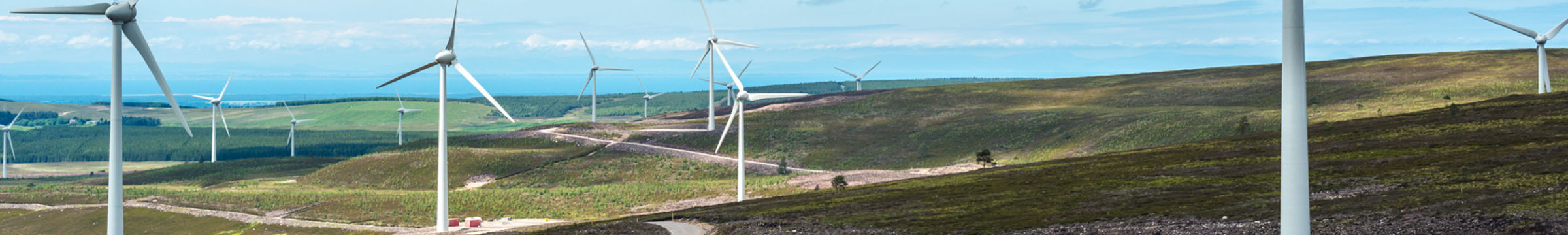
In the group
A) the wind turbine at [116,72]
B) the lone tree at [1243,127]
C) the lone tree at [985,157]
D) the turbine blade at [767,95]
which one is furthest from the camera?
the lone tree at [1243,127]

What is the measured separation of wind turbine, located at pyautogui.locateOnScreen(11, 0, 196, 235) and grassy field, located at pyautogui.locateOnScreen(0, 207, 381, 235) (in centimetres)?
2664

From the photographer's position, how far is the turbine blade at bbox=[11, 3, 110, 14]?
157 feet

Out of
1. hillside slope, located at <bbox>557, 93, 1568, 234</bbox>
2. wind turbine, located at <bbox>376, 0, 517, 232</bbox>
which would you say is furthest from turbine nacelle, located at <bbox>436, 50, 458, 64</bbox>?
hillside slope, located at <bbox>557, 93, 1568, 234</bbox>

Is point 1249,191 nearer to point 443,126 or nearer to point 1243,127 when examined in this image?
point 443,126

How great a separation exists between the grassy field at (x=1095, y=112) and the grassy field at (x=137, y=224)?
67055 mm

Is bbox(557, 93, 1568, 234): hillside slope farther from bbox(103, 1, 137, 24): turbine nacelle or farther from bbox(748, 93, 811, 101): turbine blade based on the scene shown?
bbox(103, 1, 137, 24): turbine nacelle

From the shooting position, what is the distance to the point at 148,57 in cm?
5056

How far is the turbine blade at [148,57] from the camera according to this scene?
157 feet

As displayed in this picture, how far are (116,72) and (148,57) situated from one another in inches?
253

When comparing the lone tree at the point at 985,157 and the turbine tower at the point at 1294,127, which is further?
the lone tree at the point at 985,157

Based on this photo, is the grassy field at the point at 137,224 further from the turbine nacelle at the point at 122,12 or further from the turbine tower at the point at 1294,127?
the turbine tower at the point at 1294,127

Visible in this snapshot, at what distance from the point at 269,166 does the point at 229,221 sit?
86314 millimetres

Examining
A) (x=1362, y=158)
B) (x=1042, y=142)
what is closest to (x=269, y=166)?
(x=1042, y=142)

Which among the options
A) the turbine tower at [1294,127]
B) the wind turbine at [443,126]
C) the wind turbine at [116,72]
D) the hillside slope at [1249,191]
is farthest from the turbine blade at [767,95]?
the turbine tower at [1294,127]
